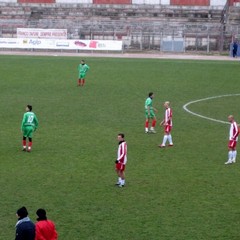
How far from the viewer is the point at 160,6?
253ft

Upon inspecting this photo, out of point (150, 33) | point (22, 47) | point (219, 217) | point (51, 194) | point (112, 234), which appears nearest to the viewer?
point (112, 234)

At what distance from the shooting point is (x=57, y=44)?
67.0m

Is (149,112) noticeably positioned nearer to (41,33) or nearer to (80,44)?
(80,44)

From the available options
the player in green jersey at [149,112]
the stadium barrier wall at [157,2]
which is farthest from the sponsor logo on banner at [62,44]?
the player in green jersey at [149,112]

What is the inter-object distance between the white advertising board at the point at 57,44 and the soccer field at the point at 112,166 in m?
26.6

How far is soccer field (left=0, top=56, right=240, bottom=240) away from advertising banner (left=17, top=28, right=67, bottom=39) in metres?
28.1

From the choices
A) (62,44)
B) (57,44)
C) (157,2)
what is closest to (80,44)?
(62,44)

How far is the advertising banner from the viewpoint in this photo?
222ft

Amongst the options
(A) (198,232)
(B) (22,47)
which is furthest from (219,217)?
(B) (22,47)

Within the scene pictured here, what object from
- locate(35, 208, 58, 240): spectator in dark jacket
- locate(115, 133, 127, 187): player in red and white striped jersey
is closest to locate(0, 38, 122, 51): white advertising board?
locate(115, 133, 127, 187): player in red and white striped jersey

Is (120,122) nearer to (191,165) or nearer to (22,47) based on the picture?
(191,165)

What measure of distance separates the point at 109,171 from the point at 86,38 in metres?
55.4

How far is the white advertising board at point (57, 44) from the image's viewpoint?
218 ft

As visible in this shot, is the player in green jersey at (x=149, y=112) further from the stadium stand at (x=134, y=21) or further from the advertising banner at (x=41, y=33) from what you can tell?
the stadium stand at (x=134, y=21)
